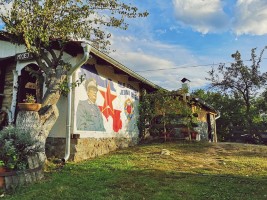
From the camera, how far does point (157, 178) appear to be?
6.55 metres

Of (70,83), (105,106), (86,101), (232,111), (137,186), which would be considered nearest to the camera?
(137,186)

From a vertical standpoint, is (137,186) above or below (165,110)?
below

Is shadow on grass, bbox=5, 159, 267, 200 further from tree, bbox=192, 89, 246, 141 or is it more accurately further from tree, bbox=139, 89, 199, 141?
tree, bbox=192, 89, 246, 141

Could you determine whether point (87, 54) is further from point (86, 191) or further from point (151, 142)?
point (151, 142)

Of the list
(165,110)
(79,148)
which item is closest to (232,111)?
(165,110)

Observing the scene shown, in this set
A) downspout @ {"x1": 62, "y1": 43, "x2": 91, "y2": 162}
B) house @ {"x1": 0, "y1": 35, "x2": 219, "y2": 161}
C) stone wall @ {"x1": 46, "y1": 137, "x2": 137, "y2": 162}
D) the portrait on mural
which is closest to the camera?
downspout @ {"x1": 62, "y1": 43, "x2": 91, "y2": 162}

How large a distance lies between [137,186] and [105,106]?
489 cm

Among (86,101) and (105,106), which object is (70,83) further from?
(105,106)

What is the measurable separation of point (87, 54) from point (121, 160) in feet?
10.6

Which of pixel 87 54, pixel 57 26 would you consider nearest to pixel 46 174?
pixel 87 54

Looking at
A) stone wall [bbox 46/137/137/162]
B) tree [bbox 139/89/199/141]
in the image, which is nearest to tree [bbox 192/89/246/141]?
tree [bbox 139/89/199/141]

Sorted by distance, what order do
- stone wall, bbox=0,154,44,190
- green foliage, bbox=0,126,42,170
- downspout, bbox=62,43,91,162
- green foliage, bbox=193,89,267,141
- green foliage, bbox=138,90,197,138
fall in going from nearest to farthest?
stone wall, bbox=0,154,44,190, green foliage, bbox=0,126,42,170, downspout, bbox=62,43,91,162, green foliage, bbox=138,90,197,138, green foliage, bbox=193,89,267,141

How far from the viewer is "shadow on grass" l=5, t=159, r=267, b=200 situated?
209 inches

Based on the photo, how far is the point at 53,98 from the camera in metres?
8.05
